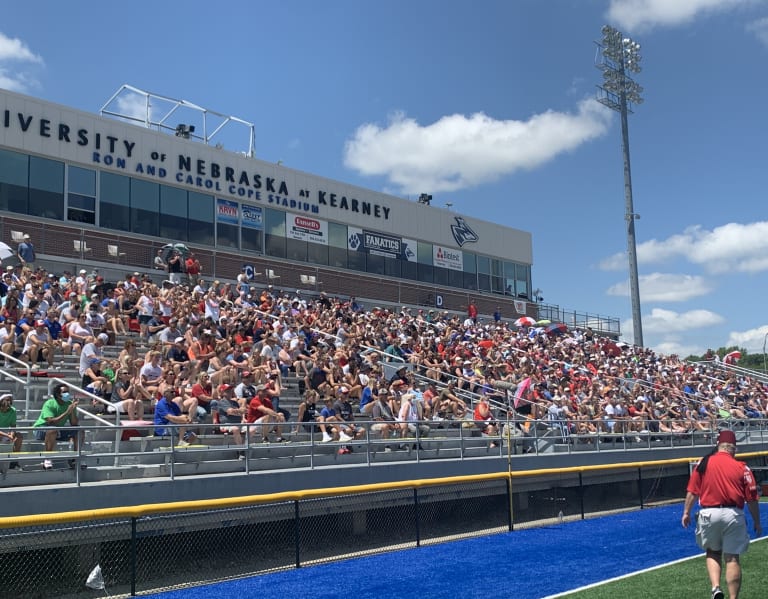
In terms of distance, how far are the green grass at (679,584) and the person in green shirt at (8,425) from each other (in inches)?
273

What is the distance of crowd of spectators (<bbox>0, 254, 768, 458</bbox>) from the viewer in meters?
13.3

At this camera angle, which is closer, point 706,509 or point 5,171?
point 706,509

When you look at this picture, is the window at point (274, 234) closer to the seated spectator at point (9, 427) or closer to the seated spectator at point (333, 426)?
the seated spectator at point (333, 426)

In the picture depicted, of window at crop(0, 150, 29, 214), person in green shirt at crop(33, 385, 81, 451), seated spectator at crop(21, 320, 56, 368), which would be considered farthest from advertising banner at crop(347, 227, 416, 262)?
person in green shirt at crop(33, 385, 81, 451)

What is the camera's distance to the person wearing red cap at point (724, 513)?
767 centimetres

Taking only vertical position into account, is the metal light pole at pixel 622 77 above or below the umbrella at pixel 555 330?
above

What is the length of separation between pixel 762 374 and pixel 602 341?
8082 millimetres

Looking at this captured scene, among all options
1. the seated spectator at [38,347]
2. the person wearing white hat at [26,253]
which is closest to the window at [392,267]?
the person wearing white hat at [26,253]

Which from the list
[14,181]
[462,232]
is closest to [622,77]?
[462,232]

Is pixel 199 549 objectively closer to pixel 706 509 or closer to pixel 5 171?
pixel 706 509

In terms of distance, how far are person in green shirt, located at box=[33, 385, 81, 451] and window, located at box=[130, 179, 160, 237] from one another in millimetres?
15977

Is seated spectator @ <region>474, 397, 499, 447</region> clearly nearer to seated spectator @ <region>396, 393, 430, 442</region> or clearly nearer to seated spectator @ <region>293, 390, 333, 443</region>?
seated spectator @ <region>396, 393, 430, 442</region>

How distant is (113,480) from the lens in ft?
35.9

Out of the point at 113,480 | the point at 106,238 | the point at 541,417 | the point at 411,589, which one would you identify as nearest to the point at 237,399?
the point at 113,480
